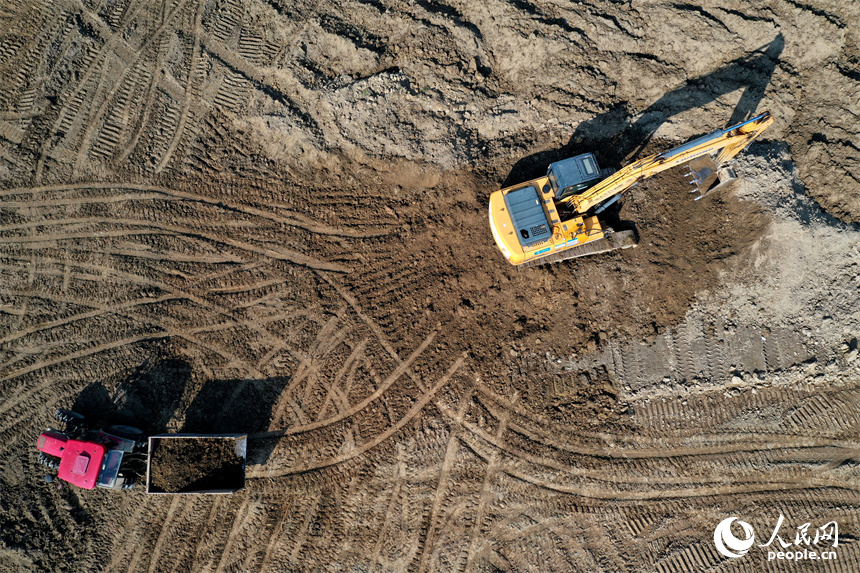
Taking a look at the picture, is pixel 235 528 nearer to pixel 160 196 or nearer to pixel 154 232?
pixel 154 232

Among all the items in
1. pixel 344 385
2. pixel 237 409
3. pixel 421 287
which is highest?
pixel 421 287

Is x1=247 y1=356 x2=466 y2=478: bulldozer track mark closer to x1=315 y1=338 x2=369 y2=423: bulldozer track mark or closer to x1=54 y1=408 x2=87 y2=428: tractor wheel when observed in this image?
x1=315 y1=338 x2=369 y2=423: bulldozer track mark

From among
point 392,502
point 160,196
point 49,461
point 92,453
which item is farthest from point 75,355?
point 392,502

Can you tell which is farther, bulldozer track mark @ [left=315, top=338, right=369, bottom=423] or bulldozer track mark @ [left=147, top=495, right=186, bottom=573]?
bulldozer track mark @ [left=315, top=338, right=369, bottom=423]

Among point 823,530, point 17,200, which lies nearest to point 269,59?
point 17,200

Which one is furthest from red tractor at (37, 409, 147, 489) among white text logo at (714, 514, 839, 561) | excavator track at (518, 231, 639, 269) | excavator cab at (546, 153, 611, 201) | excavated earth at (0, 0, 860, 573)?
white text logo at (714, 514, 839, 561)

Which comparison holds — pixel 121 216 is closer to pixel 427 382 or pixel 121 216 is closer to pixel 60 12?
pixel 60 12
